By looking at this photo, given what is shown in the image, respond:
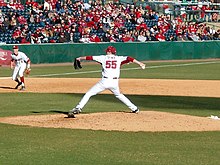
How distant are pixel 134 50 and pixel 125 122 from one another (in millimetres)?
29113

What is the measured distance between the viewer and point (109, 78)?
1616 cm

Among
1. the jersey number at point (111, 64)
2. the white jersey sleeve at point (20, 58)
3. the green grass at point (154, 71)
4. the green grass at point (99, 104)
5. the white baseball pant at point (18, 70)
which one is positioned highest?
the jersey number at point (111, 64)

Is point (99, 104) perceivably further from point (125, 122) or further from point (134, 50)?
point (134, 50)

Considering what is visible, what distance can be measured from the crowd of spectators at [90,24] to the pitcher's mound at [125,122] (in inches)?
914

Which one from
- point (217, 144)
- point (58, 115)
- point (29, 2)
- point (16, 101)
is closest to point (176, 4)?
point (29, 2)

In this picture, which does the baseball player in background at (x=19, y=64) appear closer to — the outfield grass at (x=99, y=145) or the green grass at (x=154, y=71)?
the outfield grass at (x=99, y=145)

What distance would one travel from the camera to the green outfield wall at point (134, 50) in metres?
39.8

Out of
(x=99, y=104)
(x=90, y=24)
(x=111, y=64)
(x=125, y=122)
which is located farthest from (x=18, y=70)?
(x=90, y=24)

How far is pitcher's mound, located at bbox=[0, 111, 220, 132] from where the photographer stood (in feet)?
48.8

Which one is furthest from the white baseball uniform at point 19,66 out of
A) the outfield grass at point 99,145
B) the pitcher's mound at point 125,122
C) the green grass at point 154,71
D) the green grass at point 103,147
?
the green grass at point 103,147

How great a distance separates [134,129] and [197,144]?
2.05 metres

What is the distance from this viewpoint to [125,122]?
50.7 ft

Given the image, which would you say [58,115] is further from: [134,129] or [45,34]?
[45,34]

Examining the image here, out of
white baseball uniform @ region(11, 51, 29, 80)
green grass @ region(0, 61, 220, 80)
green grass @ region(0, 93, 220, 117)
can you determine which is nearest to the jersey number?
green grass @ region(0, 93, 220, 117)
